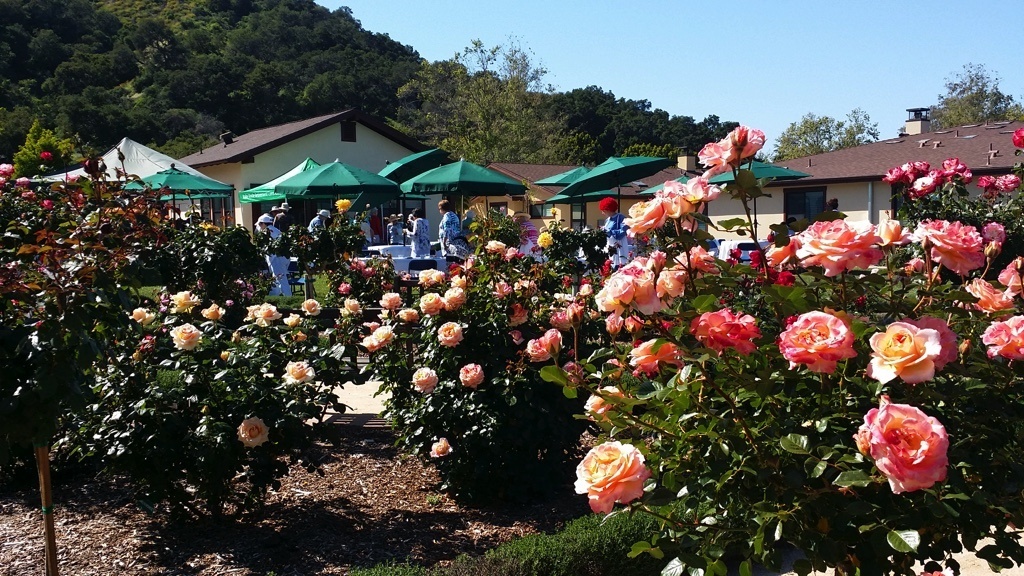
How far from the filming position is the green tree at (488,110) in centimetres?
4247

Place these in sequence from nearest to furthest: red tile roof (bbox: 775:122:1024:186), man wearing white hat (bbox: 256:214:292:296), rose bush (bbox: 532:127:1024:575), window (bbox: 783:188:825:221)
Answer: rose bush (bbox: 532:127:1024:575) → man wearing white hat (bbox: 256:214:292:296) → red tile roof (bbox: 775:122:1024:186) → window (bbox: 783:188:825:221)

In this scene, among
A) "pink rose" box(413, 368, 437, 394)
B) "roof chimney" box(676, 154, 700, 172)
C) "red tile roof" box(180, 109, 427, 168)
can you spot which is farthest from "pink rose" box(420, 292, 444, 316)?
"roof chimney" box(676, 154, 700, 172)

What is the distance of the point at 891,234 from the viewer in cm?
212

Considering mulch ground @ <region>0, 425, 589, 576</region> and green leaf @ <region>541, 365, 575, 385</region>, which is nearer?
green leaf @ <region>541, 365, 575, 385</region>

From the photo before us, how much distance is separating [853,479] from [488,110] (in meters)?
41.8


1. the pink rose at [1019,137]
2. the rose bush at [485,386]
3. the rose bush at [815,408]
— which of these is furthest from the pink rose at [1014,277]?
the pink rose at [1019,137]

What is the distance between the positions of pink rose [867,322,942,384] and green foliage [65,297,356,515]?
10.2 ft

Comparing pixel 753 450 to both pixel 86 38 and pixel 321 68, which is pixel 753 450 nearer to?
pixel 321 68

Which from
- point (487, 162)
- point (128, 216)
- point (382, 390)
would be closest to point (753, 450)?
point (128, 216)

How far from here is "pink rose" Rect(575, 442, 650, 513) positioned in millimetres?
1820

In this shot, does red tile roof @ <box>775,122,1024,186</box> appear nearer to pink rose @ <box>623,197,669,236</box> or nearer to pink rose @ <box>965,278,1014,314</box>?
pink rose @ <box>965,278,1014,314</box>

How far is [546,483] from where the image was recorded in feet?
15.6

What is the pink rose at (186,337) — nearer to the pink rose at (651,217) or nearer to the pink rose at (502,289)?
the pink rose at (502,289)

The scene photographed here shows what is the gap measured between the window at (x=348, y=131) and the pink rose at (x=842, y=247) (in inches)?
1304
